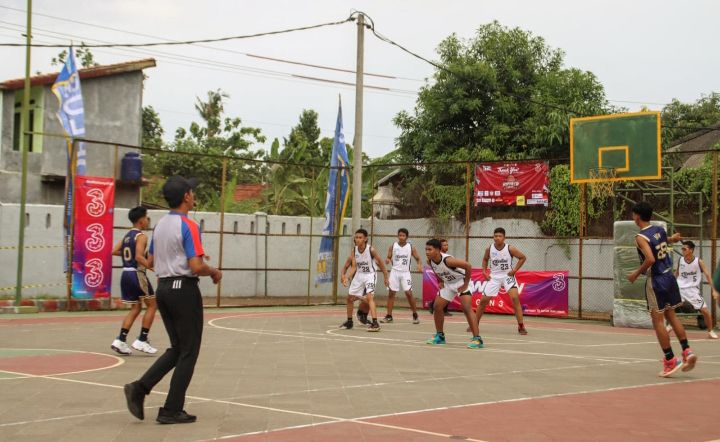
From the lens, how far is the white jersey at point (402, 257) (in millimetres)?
20875

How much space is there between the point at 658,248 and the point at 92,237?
15.2 meters

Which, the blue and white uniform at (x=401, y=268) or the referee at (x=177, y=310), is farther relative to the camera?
the blue and white uniform at (x=401, y=268)

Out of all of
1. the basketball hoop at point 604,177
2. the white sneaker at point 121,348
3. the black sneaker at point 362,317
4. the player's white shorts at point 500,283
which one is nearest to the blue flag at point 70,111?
the black sneaker at point 362,317

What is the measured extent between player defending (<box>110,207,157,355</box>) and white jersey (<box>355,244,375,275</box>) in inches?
220

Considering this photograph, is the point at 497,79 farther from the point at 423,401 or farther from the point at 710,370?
the point at 423,401

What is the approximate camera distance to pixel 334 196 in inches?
1041

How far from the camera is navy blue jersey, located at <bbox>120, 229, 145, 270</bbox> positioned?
13031 mm

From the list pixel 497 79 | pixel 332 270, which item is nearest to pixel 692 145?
pixel 497 79

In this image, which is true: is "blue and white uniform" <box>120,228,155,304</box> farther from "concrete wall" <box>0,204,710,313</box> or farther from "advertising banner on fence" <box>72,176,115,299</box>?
"concrete wall" <box>0,204,710,313</box>

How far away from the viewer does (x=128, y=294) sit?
13.2 metres

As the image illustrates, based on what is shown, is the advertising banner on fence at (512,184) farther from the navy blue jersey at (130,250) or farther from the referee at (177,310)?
the referee at (177,310)

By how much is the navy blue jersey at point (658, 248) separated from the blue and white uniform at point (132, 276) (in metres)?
7.01

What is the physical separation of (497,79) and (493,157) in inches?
156

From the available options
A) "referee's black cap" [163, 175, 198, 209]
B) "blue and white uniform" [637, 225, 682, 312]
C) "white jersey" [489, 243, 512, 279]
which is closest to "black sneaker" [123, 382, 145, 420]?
"referee's black cap" [163, 175, 198, 209]
